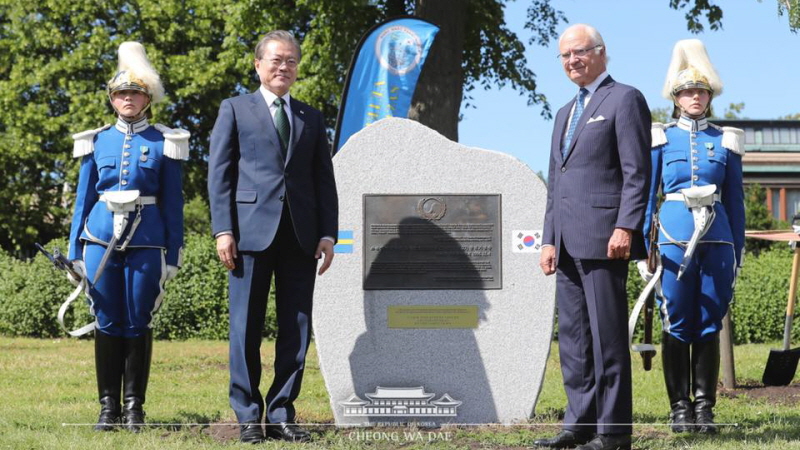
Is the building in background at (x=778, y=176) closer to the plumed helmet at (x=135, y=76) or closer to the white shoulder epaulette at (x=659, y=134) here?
the white shoulder epaulette at (x=659, y=134)

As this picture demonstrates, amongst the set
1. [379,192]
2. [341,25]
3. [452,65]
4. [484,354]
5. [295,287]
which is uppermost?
[341,25]

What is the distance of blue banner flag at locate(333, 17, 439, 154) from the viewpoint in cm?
1173

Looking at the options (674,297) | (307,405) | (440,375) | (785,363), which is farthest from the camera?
(785,363)

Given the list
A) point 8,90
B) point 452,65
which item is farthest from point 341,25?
point 8,90

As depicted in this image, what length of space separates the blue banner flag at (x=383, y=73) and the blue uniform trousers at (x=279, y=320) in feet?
20.7

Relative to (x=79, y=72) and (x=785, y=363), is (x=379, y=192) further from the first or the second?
(x=79, y=72)

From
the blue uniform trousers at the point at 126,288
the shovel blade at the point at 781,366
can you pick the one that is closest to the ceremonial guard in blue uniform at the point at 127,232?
the blue uniform trousers at the point at 126,288

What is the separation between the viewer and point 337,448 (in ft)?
16.9

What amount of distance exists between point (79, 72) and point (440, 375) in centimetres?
2072

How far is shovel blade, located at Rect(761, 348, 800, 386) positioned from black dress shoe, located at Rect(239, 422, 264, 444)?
4744 millimetres

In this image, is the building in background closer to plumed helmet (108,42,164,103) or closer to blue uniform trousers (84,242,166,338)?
plumed helmet (108,42,164,103)

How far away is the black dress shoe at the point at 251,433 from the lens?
523 cm

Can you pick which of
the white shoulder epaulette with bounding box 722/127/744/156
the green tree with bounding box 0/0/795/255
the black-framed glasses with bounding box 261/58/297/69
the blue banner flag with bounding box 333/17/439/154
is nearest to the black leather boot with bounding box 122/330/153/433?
the black-framed glasses with bounding box 261/58/297/69

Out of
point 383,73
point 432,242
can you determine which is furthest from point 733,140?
point 383,73
